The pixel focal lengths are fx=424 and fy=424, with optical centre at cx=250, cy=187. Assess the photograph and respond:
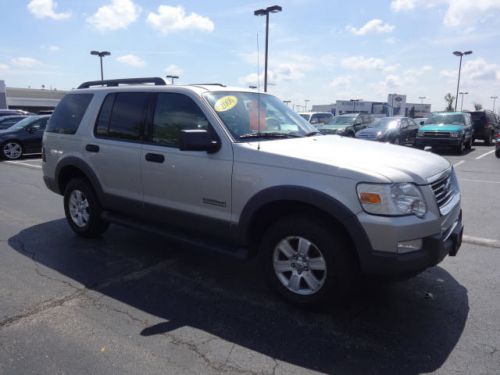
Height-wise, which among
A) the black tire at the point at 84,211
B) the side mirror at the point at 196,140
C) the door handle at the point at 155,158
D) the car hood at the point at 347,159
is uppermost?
the side mirror at the point at 196,140

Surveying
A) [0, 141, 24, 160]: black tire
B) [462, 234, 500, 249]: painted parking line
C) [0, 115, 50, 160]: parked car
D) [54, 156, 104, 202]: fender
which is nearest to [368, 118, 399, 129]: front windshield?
[462, 234, 500, 249]: painted parking line

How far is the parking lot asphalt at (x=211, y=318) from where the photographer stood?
2.85m

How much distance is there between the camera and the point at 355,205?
3.11 metres

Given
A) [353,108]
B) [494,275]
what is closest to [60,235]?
[494,275]

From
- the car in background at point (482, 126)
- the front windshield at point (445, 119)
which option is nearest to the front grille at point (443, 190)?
the front windshield at point (445, 119)

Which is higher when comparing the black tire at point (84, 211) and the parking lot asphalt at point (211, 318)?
the black tire at point (84, 211)

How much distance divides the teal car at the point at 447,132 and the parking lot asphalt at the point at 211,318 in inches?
495

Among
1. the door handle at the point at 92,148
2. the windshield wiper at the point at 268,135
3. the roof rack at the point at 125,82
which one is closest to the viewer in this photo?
the windshield wiper at the point at 268,135

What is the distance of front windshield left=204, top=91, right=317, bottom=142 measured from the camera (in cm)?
399

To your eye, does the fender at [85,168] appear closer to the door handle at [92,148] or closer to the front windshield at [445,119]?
the door handle at [92,148]

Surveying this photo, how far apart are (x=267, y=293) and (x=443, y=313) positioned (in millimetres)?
1498

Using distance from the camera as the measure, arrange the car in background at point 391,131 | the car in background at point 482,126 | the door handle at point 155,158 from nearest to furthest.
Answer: the door handle at point 155,158 → the car in background at point 391,131 → the car in background at point 482,126

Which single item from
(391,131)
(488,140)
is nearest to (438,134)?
Result: (391,131)

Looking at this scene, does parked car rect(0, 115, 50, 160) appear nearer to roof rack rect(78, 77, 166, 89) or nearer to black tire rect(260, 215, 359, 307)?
roof rack rect(78, 77, 166, 89)
